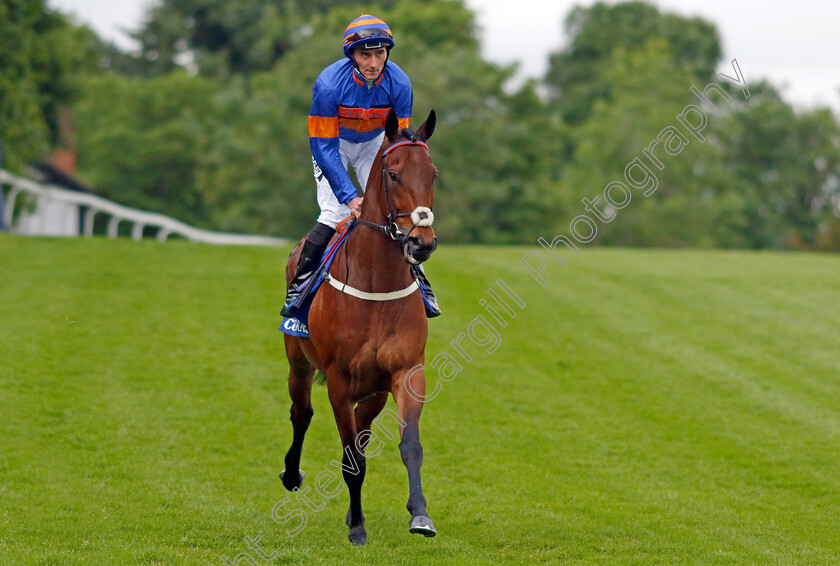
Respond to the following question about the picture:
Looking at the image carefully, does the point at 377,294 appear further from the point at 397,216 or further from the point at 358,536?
the point at 358,536

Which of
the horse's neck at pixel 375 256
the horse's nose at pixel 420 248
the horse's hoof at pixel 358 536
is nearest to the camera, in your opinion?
the horse's nose at pixel 420 248

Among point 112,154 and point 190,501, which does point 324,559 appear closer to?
point 190,501

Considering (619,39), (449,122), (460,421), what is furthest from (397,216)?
(619,39)

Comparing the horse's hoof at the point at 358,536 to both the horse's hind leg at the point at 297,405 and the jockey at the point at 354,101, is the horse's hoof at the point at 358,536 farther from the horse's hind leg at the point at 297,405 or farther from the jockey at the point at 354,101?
the jockey at the point at 354,101

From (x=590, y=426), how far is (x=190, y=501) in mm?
5649

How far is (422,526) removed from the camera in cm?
651

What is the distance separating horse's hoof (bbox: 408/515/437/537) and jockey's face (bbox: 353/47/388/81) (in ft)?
10.8

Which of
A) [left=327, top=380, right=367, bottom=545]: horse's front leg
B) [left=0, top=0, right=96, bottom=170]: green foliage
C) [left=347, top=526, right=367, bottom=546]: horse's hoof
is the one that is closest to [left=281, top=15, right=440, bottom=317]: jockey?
[left=327, top=380, right=367, bottom=545]: horse's front leg

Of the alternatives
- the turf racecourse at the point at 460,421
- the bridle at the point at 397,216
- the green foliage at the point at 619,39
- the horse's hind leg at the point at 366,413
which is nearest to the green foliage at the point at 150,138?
the green foliage at the point at 619,39

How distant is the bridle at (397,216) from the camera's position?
6492 millimetres

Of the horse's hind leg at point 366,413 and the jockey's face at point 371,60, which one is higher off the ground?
the jockey's face at point 371,60

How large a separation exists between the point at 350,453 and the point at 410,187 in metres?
2.16

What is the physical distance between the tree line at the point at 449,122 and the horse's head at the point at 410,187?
86.5 ft

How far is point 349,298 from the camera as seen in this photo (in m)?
7.32
